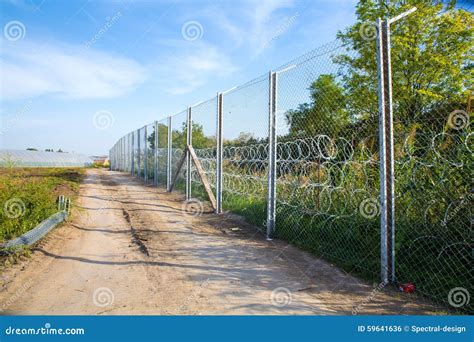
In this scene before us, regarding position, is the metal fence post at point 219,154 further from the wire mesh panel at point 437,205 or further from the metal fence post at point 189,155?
the wire mesh panel at point 437,205

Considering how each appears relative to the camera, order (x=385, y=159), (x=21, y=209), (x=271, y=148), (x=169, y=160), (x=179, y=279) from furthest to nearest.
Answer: (x=169, y=160) < (x=21, y=209) < (x=271, y=148) < (x=179, y=279) < (x=385, y=159)

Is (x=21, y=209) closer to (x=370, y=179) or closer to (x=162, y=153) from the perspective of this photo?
(x=370, y=179)

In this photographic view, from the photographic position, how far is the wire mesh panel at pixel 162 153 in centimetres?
1495

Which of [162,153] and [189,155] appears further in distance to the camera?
[162,153]

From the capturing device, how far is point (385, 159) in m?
3.87

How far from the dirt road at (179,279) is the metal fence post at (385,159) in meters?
0.34

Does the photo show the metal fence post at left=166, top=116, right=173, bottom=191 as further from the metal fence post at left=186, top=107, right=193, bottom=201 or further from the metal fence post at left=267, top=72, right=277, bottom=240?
the metal fence post at left=267, top=72, right=277, bottom=240

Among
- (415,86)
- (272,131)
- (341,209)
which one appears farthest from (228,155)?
(415,86)

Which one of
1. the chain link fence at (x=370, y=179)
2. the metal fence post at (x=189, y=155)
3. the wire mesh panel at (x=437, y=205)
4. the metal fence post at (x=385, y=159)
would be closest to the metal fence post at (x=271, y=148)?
the chain link fence at (x=370, y=179)

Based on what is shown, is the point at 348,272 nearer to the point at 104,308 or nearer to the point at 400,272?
the point at 400,272

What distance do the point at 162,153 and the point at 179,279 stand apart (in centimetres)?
1188

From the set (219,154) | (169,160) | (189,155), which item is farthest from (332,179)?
(169,160)

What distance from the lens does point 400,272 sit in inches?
156

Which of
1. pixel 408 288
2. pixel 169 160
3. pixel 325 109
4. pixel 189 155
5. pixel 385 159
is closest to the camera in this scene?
pixel 408 288
